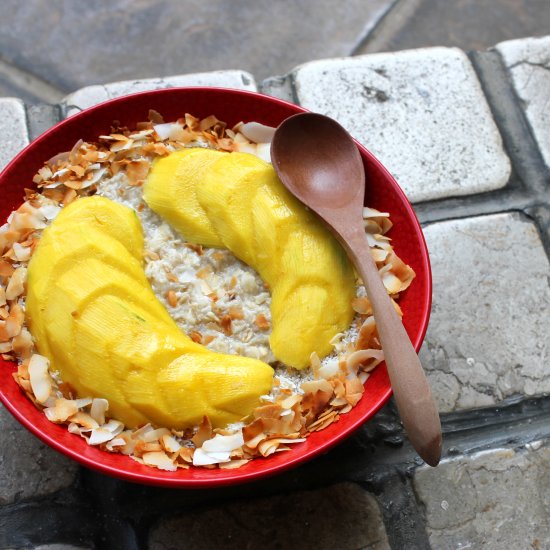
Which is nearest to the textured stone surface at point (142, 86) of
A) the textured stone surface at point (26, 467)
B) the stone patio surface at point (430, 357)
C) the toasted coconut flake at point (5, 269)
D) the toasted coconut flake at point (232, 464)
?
the stone patio surface at point (430, 357)

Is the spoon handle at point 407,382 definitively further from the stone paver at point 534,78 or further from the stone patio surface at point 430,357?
the stone paver at point 534,78

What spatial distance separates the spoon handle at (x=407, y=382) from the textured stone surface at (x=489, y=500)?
0.50 feet

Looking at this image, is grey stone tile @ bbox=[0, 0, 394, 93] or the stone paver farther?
grey stone tile @ bbox=[0, 0, 394, 93]

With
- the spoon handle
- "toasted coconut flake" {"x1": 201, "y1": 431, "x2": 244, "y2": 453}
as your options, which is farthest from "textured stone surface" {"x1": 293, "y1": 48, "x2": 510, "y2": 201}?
"toasted coconut flake" {"x1": 201, "y1": 431, "x2": 244, "y2": 453}

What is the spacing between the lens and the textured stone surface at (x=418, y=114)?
37.3 inches

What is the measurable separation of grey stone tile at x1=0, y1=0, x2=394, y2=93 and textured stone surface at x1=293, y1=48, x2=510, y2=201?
33cm

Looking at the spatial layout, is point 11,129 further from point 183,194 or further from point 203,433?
point 203,433

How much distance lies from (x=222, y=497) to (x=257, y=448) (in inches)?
5.3

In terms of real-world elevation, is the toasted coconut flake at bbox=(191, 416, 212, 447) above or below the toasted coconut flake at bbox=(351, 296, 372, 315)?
below

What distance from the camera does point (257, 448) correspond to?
0.68 metres

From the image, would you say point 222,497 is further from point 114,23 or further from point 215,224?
point 114,23

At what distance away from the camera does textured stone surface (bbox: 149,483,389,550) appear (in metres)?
0.77

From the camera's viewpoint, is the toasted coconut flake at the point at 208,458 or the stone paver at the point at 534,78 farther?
the stone paver at the point at 534,78

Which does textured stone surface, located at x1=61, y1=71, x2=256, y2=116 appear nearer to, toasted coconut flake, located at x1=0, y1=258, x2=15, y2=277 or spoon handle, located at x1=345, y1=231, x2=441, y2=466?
toasted coconut flake, located at x1=0, y1=258, x2=15, y2=277
